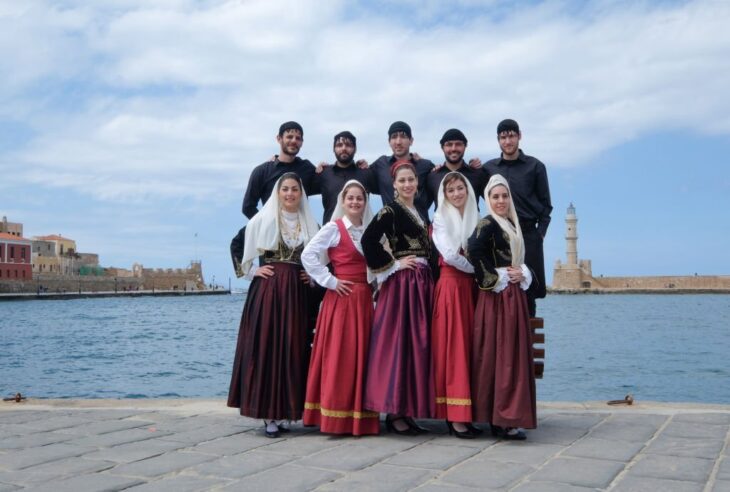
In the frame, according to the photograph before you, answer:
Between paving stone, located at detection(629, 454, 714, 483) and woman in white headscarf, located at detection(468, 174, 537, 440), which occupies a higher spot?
woman in white headscarf, located at detection(468, 174, 537, 440)

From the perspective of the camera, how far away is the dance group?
4098 mm

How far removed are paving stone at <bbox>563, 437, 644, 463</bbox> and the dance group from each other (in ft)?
1.01

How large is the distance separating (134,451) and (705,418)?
347 centimetres

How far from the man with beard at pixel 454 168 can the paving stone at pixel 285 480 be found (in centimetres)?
213

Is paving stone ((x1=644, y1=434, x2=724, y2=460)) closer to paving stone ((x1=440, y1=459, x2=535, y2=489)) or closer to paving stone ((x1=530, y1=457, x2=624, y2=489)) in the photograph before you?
paving stone ((x1=530, y1=457, x2=624, y2=489))

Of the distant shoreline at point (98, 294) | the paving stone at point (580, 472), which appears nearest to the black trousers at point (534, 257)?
the paving stone at point (580, 472)

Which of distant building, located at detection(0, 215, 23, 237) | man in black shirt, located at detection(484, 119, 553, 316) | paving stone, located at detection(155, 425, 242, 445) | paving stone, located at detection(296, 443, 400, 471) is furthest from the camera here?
distant building, located at detection(0, 215, 23, 237)

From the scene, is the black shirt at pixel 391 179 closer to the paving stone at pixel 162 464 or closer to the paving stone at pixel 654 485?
the paving stone at pixel 162 464

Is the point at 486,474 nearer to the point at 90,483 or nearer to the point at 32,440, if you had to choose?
the point at 90,483

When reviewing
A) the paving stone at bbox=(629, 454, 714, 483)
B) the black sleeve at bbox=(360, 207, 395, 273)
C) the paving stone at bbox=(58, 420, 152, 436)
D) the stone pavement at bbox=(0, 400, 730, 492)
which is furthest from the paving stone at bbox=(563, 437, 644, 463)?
the paving stone at bbox=(58, 420, 152, 436)

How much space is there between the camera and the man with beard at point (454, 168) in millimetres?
4762

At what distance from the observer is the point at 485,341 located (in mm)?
4113

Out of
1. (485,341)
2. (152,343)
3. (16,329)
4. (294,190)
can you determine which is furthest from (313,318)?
(16,329)

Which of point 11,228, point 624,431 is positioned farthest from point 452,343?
point 11,228
